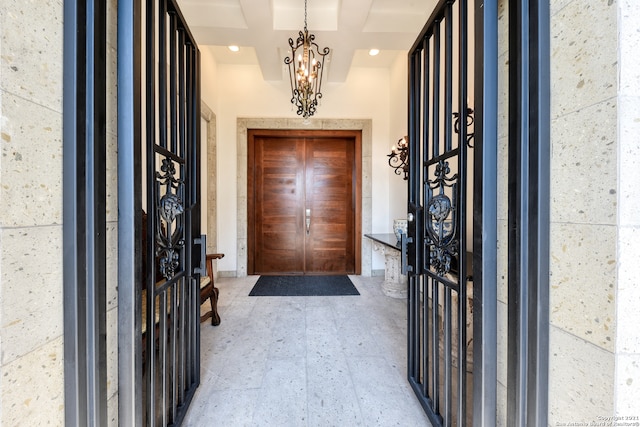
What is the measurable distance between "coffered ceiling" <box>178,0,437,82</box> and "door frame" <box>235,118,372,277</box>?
4.01 feet

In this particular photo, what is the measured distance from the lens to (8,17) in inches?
22.8

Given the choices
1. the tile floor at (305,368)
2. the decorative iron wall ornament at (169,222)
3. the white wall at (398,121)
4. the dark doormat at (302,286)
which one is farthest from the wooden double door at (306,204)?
the decorative iron wall ornament at (169,222)

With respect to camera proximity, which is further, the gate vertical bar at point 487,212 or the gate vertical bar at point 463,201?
the gate vertical bar at point 463,201

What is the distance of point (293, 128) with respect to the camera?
413 centimetres

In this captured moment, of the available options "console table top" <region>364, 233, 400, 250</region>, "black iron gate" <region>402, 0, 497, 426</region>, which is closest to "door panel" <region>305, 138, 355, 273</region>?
"console table top" <region>364, 233, 400, 250</region>

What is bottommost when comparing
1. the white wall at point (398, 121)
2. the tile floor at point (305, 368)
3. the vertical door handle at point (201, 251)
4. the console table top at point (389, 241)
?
the tile floor at point (305, 368)

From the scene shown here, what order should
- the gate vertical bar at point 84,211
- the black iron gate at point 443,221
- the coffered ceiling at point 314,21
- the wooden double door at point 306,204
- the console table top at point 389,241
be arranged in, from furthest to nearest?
the wooden double door at point 306,204 < the console table top at point 389,241 < the coffered ceiling at point 314,21 < the black iron gate at point 443,221 < the gate vertical bar at point 84,211

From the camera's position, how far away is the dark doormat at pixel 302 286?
11.1 ft

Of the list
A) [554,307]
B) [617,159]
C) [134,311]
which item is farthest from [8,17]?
[554,307]

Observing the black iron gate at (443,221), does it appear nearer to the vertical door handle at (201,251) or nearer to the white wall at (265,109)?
the vertical door handle at (201,251)

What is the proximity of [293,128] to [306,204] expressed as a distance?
1256 mm

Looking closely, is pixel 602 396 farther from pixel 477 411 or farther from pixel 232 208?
pixel 232 208

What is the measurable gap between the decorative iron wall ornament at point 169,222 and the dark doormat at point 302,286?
7.35 feet

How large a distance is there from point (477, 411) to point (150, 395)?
50.5 inches
